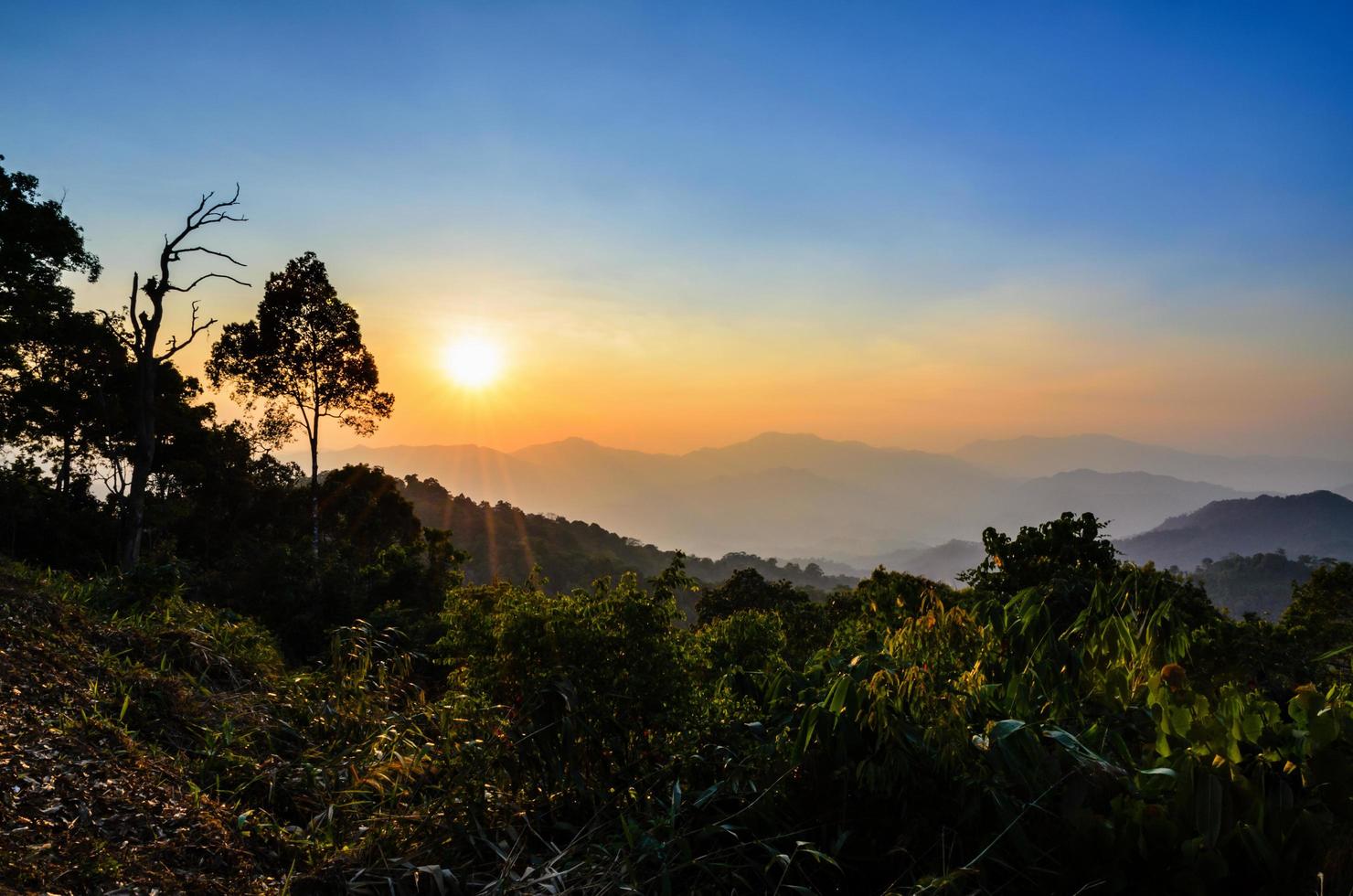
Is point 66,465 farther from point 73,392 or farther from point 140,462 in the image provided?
point 140,462

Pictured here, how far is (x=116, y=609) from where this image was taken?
800cm

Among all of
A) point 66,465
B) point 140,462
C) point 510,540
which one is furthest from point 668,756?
point 510,540

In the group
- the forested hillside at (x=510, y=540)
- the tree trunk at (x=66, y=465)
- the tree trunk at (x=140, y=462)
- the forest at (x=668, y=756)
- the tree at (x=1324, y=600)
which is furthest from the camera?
the forested hillside at (x=510, y=540)

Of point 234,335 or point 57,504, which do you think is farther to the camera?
point 234,335

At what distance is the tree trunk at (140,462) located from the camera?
14445 millimetres

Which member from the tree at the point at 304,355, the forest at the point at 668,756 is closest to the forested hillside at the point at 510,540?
the tree at the point at 304,355

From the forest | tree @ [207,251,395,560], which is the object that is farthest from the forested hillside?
the forest

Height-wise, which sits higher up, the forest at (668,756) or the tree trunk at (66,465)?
the tree trunk at (66,465)

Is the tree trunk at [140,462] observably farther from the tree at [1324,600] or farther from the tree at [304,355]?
the tree at [1324,600]

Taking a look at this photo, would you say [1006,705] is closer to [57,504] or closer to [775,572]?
[57,504]

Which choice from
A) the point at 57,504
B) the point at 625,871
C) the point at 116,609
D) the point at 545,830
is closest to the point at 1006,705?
the point at 625,871

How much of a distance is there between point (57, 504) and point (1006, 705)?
71.0 ft

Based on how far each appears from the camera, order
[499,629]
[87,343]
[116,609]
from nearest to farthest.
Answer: [499,629], [116,609], [87,343]

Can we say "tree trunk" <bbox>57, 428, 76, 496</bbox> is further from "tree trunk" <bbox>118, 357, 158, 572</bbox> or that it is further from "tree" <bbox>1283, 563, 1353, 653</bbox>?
"tree" <bbox>1283, 563, 1353, 653</bbox>
